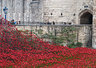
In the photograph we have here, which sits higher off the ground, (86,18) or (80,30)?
(86,18)

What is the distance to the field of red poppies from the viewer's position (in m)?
13.2

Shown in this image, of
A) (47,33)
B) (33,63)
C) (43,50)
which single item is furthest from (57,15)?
(33,63)

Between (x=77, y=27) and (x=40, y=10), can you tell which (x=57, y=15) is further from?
(x=77, y=27)

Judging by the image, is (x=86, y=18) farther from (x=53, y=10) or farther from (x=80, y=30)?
(x=80, y=30)

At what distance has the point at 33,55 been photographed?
15758mm

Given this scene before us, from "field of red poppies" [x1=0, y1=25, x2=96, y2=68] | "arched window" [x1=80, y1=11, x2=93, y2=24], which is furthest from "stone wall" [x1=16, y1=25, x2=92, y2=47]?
"field of red poppies" [x1=0, y1=25, x2=96, y2=68]

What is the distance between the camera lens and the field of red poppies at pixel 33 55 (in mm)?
13195

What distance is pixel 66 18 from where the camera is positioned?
31844 millimetres

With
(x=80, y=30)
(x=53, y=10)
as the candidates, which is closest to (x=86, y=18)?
Answer: (x=53, y=10)

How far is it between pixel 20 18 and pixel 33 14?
385 cm

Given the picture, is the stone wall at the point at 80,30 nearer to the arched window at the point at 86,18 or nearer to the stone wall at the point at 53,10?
the stone wall at the point at 53,10

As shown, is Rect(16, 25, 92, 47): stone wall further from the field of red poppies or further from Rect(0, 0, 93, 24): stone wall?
the field of red poppies

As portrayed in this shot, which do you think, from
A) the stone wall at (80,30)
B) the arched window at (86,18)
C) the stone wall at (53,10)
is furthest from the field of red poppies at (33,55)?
the arched window at (86,18)

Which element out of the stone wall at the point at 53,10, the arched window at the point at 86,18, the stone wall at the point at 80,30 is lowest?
the stone wall at the point at 80,30
